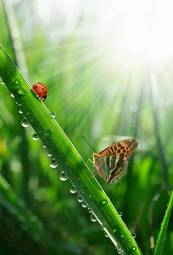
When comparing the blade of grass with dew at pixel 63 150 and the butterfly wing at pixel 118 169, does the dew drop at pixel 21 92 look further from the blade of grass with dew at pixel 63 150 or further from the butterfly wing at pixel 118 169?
the butterfly wing at pixel 118 169

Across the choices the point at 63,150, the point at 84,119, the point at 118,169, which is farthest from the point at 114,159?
the point at 84,119

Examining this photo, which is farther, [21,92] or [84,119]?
[84,119]

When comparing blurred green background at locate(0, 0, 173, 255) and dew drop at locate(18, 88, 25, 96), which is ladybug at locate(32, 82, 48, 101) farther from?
blurred green background at locate(0, 0, 173, 255)

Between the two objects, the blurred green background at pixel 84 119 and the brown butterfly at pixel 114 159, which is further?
the blurred green background at pixel 84 119

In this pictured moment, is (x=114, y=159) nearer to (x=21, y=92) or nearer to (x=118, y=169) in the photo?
(x=118, y=169)

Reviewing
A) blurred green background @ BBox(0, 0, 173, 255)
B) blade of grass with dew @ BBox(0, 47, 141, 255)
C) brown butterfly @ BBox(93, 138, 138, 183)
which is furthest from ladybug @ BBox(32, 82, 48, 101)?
blurred green background @ BBox(0, 0, 173, 255)

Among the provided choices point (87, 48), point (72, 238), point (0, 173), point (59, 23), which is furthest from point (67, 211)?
point (59, 23)

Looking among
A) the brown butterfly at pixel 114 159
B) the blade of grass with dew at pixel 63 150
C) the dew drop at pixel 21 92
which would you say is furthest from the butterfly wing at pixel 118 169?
the dew drop at pixel 21 92
